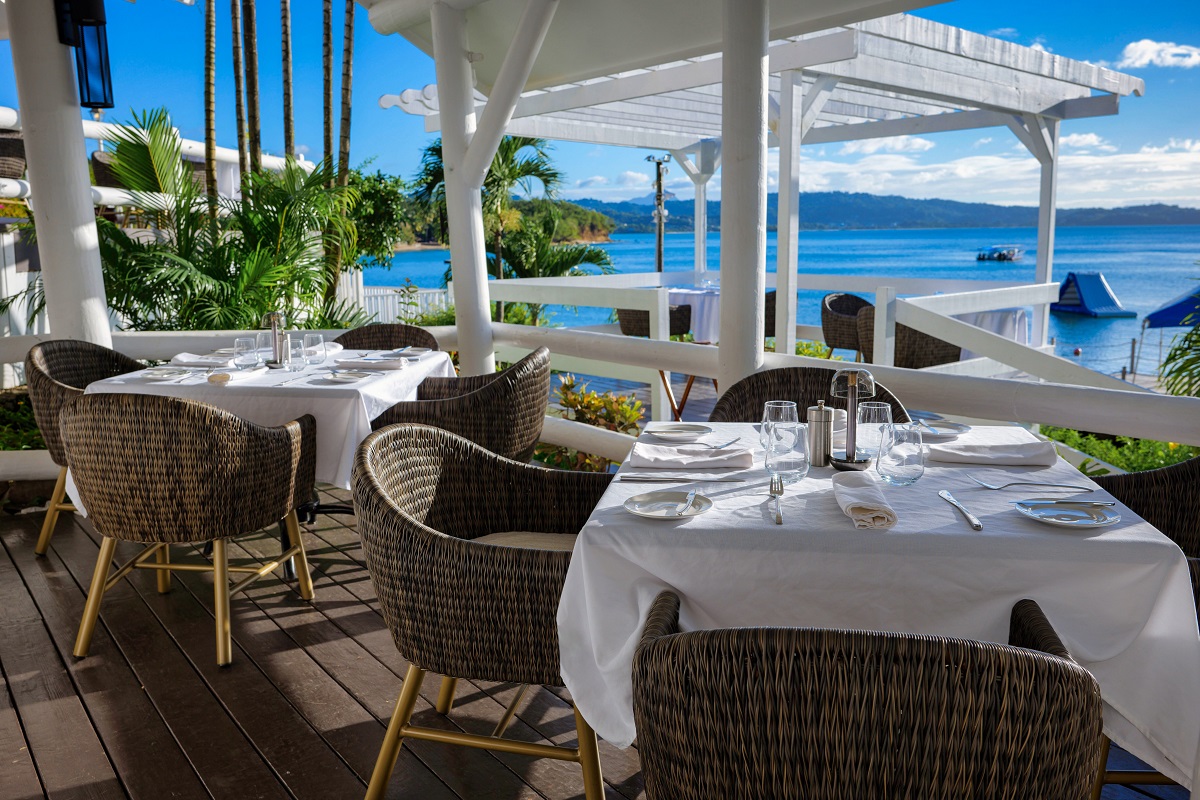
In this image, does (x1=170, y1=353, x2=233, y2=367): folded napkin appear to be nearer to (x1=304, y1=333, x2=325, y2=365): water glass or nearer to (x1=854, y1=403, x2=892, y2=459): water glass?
(x1=304, y1=333, x2=325, y2=365): water glass

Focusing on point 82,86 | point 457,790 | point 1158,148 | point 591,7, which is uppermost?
point 1158,148

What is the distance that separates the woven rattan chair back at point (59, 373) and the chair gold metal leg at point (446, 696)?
1906 mm

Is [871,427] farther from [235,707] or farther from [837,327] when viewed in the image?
[837,327]

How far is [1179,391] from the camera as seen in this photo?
3898 millimetres

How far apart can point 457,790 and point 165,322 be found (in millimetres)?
4284

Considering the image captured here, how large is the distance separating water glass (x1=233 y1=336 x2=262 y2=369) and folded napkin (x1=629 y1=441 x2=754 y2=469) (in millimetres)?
1992

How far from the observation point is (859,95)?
748 cm

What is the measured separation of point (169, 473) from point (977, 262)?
4809 centimetres

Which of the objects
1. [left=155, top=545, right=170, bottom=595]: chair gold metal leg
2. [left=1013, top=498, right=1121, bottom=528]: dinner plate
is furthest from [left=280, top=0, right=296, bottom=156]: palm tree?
[left=1013, top=498, right=1121, bottom=528]: dinner plate

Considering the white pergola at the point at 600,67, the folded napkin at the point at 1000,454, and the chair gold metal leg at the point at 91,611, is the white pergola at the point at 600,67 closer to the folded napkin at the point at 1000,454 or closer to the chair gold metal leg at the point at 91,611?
the folded napkin at the point at 1000,454

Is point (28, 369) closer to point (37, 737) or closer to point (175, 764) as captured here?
point (37, 737)

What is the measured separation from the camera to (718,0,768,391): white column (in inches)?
129

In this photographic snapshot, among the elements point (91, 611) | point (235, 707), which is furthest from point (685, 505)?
point (91, 611)

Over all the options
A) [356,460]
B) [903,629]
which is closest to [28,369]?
[356,460]
